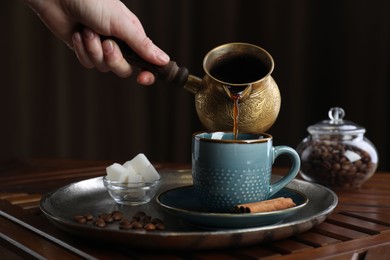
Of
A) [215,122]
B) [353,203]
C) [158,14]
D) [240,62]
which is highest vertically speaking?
[158,14]

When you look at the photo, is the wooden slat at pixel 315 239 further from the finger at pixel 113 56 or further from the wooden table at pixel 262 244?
the finger at pixel 113 56

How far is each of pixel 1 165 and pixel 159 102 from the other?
1230 mm

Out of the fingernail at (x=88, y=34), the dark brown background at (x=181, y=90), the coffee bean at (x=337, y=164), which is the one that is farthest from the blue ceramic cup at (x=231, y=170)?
the dark brown background at (x=181, y=90)

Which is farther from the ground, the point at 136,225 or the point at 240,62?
the point at 240,62

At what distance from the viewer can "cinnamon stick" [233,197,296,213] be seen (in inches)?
30.8

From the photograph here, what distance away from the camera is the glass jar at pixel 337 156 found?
113 centimetres

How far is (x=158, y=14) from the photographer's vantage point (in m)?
2.48

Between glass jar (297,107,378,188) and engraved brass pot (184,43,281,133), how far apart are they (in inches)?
6.3

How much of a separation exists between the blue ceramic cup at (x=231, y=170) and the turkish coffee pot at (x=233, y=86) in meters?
0.16

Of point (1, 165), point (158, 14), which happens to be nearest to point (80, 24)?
point (1, 165)

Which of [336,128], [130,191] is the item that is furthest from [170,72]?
[336,128]

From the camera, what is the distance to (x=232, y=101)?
3.24ft

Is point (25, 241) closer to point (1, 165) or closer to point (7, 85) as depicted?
point (1, 165)

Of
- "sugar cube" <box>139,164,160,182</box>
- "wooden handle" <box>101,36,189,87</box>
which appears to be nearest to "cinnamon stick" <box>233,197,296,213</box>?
"sugar cube" <box>139,164,160,182</box>
